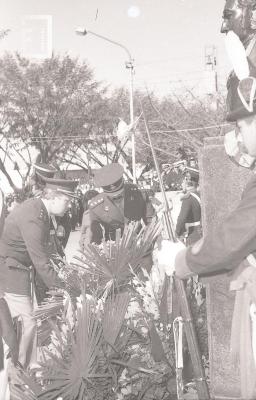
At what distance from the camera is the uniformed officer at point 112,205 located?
21.1 ft

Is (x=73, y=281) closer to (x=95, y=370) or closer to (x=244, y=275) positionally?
(x=95, y=370)

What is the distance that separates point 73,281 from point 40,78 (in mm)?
29652

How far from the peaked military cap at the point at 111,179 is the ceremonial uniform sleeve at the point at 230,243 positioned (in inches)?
176

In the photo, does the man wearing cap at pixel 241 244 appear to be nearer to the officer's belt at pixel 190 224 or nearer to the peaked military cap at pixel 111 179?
the peaked military cap at pixel 111 179

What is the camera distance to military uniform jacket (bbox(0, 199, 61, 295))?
4602mm

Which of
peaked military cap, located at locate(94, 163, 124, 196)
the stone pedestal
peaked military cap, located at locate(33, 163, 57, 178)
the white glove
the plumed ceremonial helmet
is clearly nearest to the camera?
the white glove

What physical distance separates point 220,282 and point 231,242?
26.1 inches

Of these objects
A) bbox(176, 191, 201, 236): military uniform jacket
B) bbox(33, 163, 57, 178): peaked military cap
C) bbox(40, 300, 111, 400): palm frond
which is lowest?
bbox(40, 300, 111, 400): palm frond

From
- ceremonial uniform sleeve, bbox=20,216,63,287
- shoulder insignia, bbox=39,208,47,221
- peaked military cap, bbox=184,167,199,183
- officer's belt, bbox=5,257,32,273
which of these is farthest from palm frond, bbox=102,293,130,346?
peaked military cap, bbox=184,167,199,183

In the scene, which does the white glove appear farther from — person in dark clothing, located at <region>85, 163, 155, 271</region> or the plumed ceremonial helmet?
person in dark clothing, located at <region>85, 163, 155, 271</region>

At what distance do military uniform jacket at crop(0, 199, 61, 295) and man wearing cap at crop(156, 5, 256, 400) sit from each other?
245 centimetres

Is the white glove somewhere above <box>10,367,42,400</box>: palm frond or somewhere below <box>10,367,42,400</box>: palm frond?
above

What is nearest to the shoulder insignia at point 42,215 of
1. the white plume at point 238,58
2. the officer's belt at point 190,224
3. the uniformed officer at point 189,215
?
the white plume at point 238,58

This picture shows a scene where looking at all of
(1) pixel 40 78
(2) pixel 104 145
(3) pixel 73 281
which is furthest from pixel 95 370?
(2) pixel 104 145
